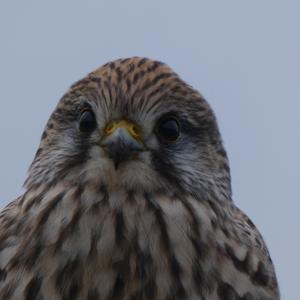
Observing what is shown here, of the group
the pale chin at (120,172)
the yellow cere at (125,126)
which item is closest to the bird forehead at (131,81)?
the yellow cere at (125,126)

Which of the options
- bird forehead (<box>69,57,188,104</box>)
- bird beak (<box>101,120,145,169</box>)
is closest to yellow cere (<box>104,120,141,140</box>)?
bird beak (<box>101,120,145,169</box>)

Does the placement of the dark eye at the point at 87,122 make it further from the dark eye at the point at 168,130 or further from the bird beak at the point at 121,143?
the dark eye at the point at 168,130

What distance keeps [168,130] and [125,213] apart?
0.46m

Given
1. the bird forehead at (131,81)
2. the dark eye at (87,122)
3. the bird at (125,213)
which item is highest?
the bird forehead at (131,81)

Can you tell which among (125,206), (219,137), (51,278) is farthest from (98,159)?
(219,137)

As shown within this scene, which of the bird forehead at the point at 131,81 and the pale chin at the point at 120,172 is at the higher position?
the bird forehead at the point at 131,81

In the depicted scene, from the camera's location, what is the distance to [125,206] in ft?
15.8

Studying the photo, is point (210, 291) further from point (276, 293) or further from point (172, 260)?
point (276, 293)

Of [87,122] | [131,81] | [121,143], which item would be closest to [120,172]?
[121,143]

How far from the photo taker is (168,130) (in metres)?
4.98

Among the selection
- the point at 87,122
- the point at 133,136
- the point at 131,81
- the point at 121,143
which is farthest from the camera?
the point at 131,81

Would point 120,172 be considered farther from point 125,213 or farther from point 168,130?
point 168,130

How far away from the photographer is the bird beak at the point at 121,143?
4629mm

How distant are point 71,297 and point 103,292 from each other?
145 mm
